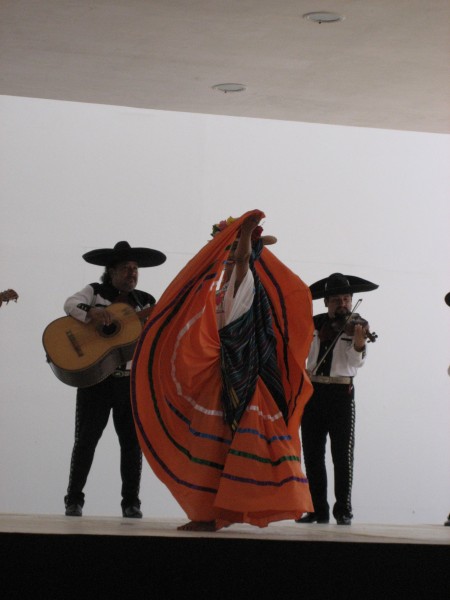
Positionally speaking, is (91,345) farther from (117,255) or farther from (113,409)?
(117,255)

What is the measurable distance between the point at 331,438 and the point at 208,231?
Result: 242 centimetres

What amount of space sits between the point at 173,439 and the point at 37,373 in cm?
344

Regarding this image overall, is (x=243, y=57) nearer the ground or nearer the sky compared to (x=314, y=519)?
nearer the sky

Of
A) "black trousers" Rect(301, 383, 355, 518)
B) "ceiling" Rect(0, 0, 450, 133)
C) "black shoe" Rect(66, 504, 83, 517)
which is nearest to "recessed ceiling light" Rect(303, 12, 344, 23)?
"ceiling" Rect(0, 0, 450, 133)

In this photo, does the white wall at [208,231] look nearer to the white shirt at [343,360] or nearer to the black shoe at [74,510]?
the black shoe at [74,510]

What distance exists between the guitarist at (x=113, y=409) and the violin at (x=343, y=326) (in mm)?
1048

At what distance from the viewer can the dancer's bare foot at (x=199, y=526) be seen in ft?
15.0

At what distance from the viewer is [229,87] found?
23.8ft

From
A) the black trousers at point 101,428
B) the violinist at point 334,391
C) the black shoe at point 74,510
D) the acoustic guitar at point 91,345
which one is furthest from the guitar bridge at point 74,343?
the violinist at point 334,391

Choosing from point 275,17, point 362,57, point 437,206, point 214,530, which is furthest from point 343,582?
point 437,206

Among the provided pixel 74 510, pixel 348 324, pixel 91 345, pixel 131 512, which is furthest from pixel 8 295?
pixel 348 324

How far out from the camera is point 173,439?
16.0 feet

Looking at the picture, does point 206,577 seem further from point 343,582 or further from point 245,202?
point 245,202

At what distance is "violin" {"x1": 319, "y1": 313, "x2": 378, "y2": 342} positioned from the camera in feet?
21.0
